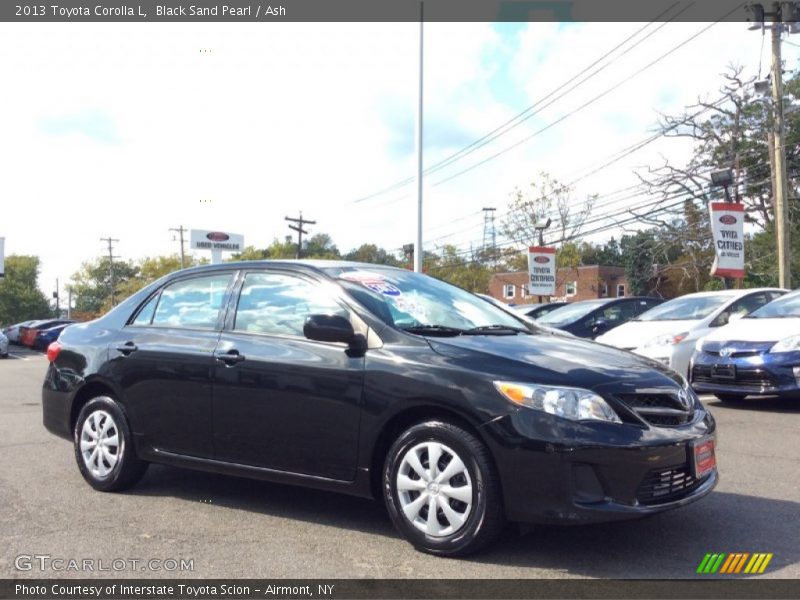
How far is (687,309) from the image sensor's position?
11758 mm

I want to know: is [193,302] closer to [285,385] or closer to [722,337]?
[285,385]

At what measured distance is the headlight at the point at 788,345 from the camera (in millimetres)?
8922

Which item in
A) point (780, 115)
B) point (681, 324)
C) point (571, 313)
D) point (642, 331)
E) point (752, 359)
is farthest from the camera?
point (780, 115)

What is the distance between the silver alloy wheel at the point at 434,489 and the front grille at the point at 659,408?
898 mm

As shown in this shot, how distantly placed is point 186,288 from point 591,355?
2869mm

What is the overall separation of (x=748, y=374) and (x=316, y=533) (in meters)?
6.32

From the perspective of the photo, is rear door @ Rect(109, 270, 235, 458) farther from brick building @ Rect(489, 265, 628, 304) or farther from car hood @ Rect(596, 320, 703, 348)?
brick building @ Rect(489, 265, 628, 304)

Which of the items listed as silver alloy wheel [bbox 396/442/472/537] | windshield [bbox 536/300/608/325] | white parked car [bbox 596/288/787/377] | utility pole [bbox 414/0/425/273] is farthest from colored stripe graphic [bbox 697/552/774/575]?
utility pole [bbox 414/0/425/273]

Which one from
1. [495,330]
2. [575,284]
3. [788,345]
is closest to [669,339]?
[788,345]

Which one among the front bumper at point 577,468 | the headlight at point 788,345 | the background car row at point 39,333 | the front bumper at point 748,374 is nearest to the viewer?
the front bumper at point 577,468

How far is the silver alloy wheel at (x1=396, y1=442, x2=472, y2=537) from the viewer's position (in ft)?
13.1

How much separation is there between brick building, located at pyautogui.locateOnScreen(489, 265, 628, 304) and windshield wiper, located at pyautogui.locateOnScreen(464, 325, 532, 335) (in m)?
58.8

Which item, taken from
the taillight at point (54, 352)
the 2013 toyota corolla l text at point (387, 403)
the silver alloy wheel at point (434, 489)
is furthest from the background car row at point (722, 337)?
the taillight at point (54, 352)

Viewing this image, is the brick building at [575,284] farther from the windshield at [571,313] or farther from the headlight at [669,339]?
the headlight at [669,339]
